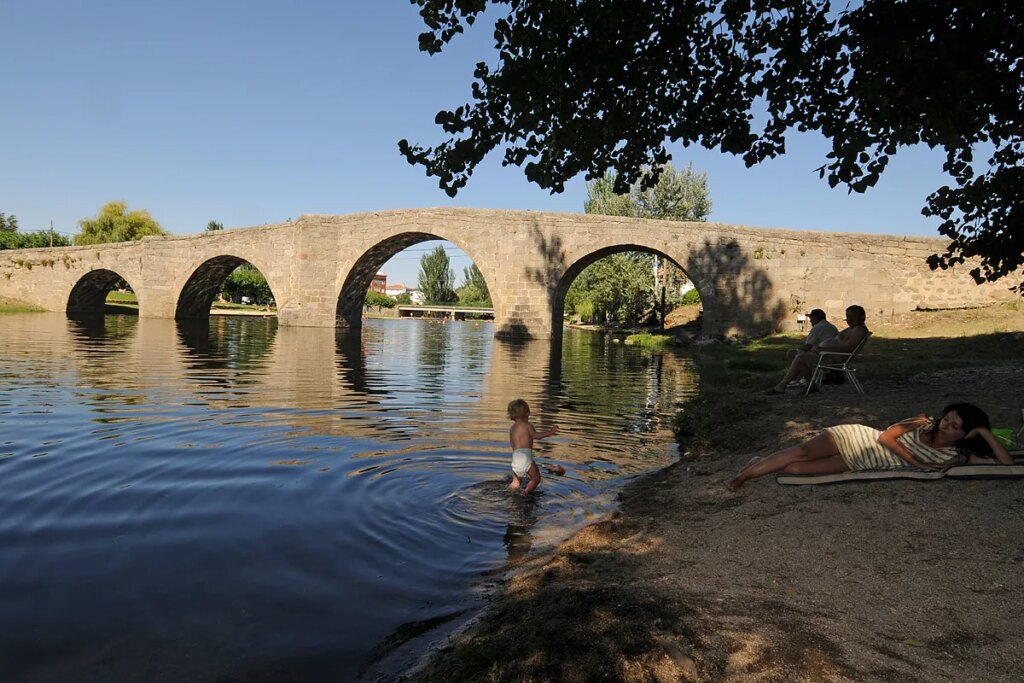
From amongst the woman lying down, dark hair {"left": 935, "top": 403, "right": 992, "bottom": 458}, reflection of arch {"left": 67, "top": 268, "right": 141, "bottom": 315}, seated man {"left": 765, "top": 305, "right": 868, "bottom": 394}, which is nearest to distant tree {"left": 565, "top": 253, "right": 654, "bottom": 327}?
seated man {"left": 765, "top": 305, "right": 868, "bottom": 394}

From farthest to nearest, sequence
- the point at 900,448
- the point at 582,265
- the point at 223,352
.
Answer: the point at 582,265 → the point at 223,352 → the point at 900,448

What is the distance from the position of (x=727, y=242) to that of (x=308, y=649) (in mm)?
23272

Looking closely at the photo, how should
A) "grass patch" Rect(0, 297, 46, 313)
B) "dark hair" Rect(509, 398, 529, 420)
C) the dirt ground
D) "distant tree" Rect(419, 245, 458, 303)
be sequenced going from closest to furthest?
1. the dirt ground
2. "dark hair" Rect(509, 398, 529, 420)
3. "grass patch" Rect(0, 297, 46, 313)
4. "distant tree" Rect(419, 245, 458, 303)

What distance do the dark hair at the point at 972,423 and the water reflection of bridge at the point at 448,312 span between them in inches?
2686

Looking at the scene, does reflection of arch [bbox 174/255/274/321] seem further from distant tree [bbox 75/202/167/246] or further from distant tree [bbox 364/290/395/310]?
distant tree [bbox 364/290/395/310]

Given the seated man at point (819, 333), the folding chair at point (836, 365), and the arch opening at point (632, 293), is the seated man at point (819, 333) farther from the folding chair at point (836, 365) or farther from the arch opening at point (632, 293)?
the arch opening at point (632, 293)

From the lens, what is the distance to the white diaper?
521 centimetres

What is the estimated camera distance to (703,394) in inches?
411

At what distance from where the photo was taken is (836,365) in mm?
8516

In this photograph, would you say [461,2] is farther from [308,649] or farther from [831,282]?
[831,282]

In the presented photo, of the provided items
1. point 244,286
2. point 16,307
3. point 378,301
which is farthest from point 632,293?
point 378,301

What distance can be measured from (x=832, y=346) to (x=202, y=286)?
114 ft

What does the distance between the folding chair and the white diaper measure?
493cm

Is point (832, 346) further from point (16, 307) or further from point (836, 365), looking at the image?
point (16, 307)
